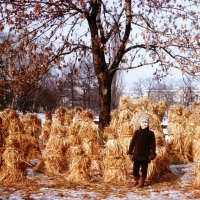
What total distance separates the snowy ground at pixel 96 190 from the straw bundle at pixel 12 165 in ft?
0.80

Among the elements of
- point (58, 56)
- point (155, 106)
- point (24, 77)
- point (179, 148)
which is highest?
point (58, 56)

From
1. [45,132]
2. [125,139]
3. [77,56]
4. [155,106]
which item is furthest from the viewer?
[45,132]

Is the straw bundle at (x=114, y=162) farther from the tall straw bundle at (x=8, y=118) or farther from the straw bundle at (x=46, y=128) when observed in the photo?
the straw bundle at (x=46, y=128)

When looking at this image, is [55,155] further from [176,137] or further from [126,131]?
[176,137]

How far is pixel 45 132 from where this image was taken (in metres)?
14.8

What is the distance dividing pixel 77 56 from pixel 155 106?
3250mm

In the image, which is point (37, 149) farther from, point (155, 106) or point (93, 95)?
point (93, 95)

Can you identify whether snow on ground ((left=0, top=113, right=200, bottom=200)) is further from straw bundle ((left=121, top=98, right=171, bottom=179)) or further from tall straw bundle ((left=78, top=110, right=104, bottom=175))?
tall straw bundle ((left=78, top=110, right=104, bottom=175))

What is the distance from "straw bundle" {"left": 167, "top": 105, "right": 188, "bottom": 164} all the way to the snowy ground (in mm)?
2668

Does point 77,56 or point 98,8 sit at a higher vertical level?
point 98,8

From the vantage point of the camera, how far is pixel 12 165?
7320mm

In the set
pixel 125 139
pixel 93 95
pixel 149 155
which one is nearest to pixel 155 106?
pixel 125 139

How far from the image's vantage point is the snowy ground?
20.7 ft

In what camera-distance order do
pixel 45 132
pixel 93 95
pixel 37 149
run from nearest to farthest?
pixel 37 149 → pixel 45 132 → pixel 93 95
